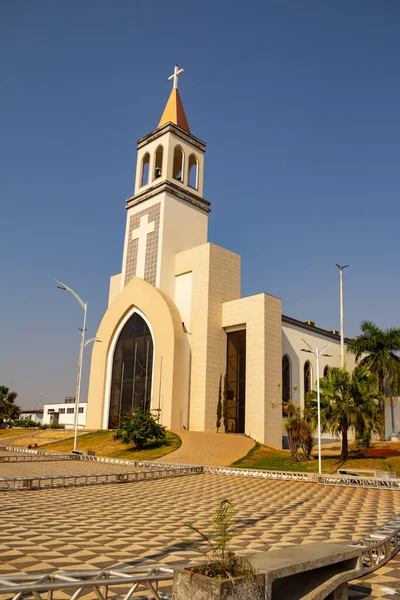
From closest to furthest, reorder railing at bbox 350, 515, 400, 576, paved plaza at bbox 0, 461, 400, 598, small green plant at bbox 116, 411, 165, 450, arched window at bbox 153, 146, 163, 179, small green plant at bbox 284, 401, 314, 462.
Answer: railing at bbox 350, 515, 400, 576
paved plaza at bbox 0, 461, 400, 598
small green plant at bbox 284, 401, 314, 462
small green plant at bbox 116, 411, 165, 450
arched window at bbox 153, 146, 163, 179

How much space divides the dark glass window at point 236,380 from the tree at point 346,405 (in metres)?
10.5

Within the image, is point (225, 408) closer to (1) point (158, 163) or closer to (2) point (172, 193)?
(2) point (172, 193)

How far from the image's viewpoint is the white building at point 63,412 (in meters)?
67.3

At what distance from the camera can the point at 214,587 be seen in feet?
12.1

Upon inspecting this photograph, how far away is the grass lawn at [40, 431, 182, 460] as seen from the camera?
2734cm

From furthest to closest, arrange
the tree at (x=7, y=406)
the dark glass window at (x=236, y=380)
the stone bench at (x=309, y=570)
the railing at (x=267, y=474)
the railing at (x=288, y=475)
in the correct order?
the tree at (x=7, y=406), the dark glass window at (x=236, y=380), the railing at (x=267, y=474), the railing at (x=288, y=475), the stone bench at (x=309, y=570)

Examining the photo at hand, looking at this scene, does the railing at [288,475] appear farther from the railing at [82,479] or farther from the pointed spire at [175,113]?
the pointed spire at [175,113]

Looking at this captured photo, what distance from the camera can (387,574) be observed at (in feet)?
21.8

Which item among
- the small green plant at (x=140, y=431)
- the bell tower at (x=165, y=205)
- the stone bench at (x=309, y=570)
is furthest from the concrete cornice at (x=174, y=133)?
the stone bench at (x=309, y=570)

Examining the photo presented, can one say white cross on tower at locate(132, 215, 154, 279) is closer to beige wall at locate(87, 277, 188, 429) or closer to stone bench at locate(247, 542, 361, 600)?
beige wall at locate(87, 277, 188, 429)

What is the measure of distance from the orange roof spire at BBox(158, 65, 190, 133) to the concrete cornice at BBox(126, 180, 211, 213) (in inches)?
255

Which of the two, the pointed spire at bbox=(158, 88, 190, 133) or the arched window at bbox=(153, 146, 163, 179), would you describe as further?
the pointed spire at bbox=(158, 88, 190, 133)

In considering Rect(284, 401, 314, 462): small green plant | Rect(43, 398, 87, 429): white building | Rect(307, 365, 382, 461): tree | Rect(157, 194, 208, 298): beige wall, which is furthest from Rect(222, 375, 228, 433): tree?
Rect(43, 398, 87, 429): white building

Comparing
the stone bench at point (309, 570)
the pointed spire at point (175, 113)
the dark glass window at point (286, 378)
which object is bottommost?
the stone bench at point (309, 570)
